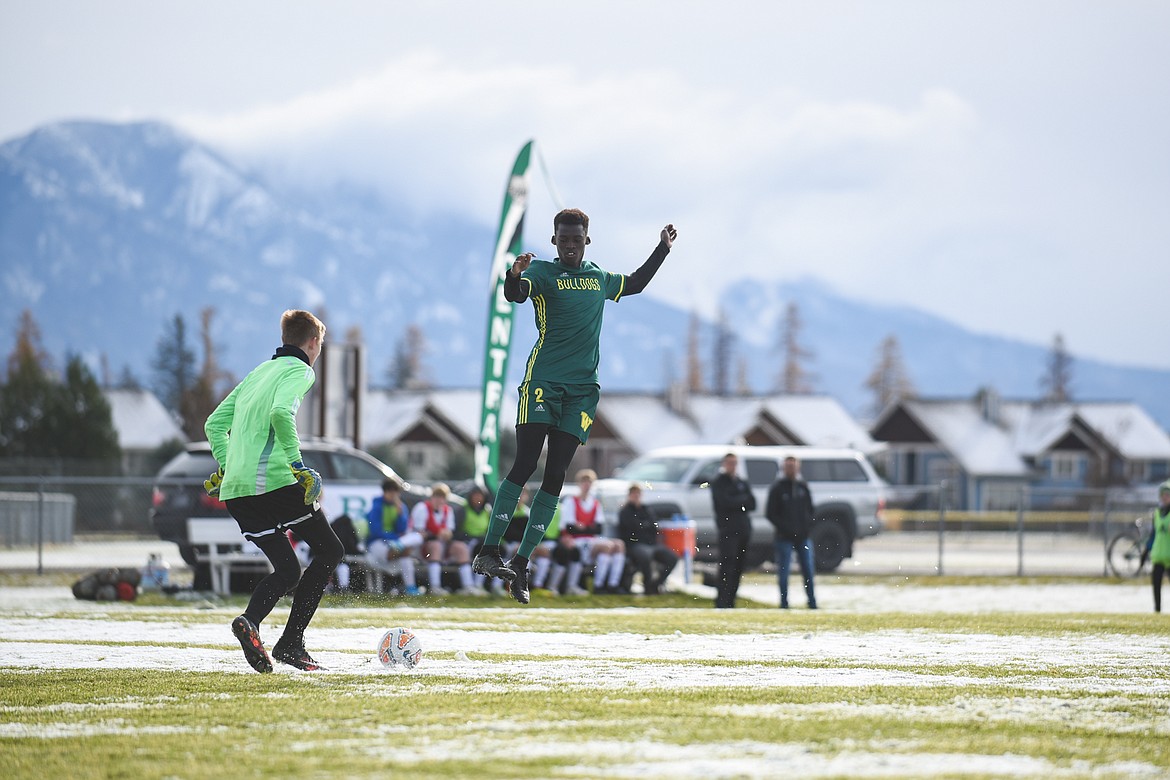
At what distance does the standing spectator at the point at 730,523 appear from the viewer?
59.9 ft

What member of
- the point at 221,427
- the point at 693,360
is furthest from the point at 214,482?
the point at 693,360

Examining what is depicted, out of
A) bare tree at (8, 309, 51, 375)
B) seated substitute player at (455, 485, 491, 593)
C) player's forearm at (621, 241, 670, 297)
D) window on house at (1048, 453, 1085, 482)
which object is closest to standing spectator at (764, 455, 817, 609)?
seated substitute player at (455, 485, 491, 593)

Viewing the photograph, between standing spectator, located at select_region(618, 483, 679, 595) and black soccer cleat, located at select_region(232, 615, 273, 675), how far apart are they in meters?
12.0

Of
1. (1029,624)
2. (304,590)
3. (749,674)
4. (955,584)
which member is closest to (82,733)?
(304,590)

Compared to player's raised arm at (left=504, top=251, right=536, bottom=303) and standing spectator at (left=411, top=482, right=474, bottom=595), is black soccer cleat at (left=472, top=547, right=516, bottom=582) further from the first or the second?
standing spectator at (left=411, top=482, right=474, bottom=595)

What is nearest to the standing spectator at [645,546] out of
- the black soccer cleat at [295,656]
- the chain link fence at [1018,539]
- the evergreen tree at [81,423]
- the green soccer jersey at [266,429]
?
the chain link fence at [1018,539]

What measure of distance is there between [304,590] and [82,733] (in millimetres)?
2426

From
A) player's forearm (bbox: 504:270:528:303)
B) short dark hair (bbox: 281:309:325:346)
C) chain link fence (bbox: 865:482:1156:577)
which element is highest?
player's forearm (bbox: 504:270:528:303)

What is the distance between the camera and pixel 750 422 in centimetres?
8731

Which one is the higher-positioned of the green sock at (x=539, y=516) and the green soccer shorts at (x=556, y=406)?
the green soccer shorts at (x=556, y=406)

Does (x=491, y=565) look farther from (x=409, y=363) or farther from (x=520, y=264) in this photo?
(x=409, y=363)

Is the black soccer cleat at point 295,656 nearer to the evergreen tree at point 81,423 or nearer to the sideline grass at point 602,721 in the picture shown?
the sideline grass at point 602,721

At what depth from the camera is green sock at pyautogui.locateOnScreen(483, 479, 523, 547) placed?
29.1ft

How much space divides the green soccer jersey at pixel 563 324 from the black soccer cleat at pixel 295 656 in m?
1.97
